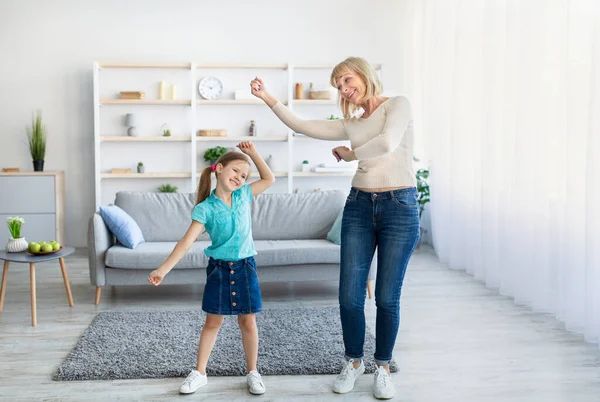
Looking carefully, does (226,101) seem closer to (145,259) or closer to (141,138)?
(141,138)

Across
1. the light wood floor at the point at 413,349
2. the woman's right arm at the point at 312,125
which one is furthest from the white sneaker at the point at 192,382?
the woman's right arm at the point at 312,125

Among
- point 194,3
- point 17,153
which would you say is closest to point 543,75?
point 194,3

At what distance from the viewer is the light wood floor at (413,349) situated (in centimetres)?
282

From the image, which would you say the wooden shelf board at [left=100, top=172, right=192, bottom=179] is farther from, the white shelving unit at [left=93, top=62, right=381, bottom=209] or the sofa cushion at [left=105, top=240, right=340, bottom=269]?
the sofa cushion at [left=105, top=240, right=340, bottom=269]

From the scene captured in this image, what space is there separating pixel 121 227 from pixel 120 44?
312cm

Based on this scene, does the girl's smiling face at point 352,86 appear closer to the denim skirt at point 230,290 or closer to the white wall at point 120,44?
the denim skirt at point 230,290

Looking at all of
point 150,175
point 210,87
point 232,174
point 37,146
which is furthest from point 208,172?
point 37,146

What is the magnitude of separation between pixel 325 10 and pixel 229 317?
4.26 meters

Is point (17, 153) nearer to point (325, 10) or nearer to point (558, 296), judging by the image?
point (325, 10)

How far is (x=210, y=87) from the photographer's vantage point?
7.00m

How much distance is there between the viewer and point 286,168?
7188 millimetres

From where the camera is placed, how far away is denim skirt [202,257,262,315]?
2.72 meters

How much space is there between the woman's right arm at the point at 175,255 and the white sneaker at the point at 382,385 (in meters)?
0.96

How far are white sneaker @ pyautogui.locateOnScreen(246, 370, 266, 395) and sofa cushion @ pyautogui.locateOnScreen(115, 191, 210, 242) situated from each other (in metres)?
2.20
